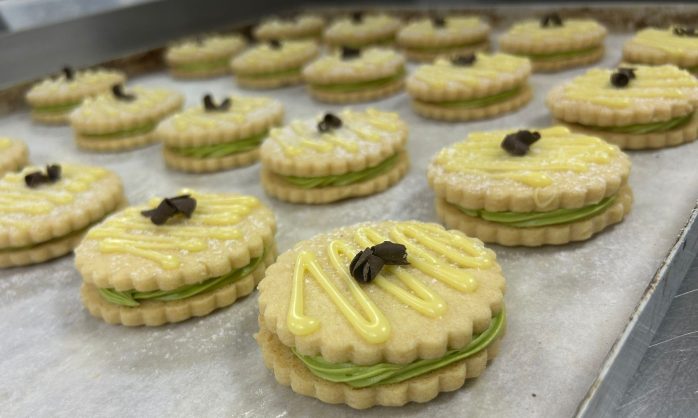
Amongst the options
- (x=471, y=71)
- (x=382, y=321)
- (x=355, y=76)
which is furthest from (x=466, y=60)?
(x=382, y=321)

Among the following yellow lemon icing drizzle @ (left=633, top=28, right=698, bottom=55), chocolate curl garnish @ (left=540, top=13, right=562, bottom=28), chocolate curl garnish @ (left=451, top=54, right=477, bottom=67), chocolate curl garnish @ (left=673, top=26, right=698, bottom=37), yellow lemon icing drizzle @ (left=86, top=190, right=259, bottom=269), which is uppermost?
chocolate curl garnish @ (left=540, top=13, right=562, bottom=28)

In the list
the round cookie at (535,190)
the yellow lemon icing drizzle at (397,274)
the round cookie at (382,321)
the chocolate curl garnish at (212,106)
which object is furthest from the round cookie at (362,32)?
the round cookie at (382,321)

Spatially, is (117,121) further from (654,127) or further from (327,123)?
(654,127)

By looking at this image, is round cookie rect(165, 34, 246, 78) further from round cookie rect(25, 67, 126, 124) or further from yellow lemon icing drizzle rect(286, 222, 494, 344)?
yellow lemon icing drizzle rect(286, 222, 494, 344)

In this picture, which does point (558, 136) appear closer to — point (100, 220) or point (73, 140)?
point (100, 220)

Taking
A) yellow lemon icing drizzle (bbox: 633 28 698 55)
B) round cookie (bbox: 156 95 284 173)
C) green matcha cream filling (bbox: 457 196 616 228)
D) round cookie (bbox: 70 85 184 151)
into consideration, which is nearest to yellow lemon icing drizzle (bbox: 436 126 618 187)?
green matcha cream filling (bbox: 457 196 616 228)

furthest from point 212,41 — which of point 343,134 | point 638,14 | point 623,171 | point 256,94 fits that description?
point 623,171

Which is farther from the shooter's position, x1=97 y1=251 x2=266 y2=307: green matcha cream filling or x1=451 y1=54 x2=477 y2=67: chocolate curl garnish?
x1=451 y1=54 x2=477 y2=67: chocolate curl garnish
